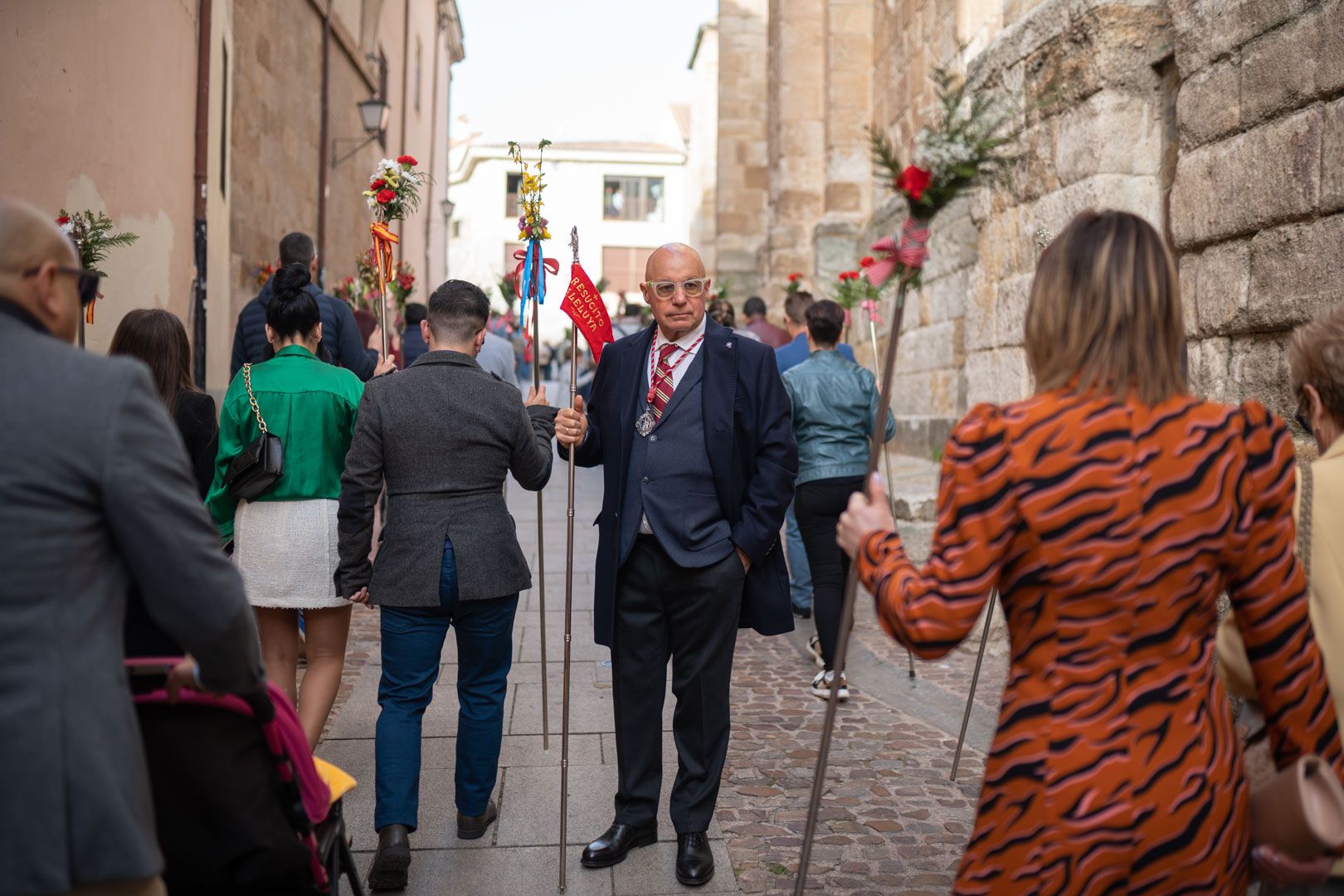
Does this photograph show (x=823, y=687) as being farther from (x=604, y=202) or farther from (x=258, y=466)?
(x=604, y=202)

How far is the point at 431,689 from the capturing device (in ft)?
13.8

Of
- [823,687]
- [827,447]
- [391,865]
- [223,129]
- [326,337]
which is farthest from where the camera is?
[223,129]

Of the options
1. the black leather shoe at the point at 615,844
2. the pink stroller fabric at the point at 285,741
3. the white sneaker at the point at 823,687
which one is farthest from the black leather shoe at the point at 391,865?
the white sneaker at the point at 823,687

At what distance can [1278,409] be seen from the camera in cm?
472

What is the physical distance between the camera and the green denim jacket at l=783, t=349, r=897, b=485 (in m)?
6.75

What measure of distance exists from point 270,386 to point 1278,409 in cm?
371

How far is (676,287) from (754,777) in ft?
7.03

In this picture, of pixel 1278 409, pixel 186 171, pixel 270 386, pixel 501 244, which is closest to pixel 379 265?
pixel 270 386

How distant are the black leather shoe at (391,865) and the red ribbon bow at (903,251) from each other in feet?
7.93

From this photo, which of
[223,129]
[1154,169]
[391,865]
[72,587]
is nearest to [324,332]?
[391,865]

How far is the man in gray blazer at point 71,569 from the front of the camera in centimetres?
193

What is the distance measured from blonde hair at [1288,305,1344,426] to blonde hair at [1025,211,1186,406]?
49cm

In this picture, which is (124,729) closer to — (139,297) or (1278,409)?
(1278,409)

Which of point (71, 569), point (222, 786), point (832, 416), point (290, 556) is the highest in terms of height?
point (832, 416)
